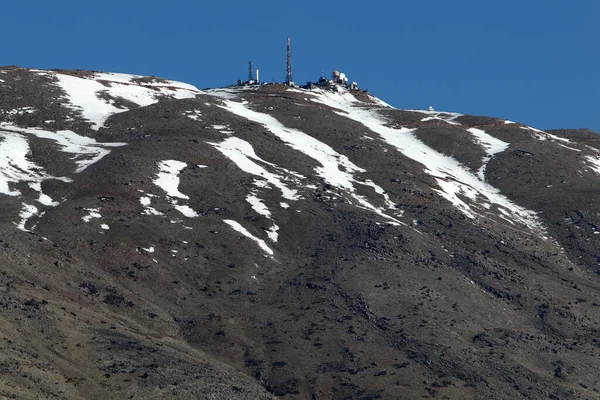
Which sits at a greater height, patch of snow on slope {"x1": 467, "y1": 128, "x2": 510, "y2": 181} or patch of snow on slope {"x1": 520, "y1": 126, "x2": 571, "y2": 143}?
patch of snow on slope {"x1": 520, "y1": 126, "x2": 571, "y2": 143}

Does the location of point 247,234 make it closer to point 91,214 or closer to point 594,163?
point 91,214

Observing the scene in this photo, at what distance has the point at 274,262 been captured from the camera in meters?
94.1

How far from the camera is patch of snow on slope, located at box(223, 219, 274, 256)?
96.2m

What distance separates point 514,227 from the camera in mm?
115750

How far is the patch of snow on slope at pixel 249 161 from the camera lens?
11181 cm

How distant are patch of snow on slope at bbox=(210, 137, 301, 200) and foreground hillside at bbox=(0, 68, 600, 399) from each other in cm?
36

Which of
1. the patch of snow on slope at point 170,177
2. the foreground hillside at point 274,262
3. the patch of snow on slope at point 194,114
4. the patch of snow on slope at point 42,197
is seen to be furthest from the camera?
the patch of snow on slope at point 194,114

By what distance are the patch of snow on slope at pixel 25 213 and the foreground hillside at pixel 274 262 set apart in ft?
1.09

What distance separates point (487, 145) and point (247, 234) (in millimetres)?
70430

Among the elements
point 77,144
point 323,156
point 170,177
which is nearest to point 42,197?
point 170,177

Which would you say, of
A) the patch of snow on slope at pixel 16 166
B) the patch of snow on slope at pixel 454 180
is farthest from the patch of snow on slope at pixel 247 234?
the patch of snow on slope at pixel 454 180

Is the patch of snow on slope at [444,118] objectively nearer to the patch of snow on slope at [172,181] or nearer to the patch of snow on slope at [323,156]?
the patch of snow on slope at [323,156]

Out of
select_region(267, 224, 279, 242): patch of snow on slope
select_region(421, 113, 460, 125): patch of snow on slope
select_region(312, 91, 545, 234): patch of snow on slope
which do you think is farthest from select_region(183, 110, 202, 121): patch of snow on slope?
select_region(421, 113, 460, 125): patch of snow on slope

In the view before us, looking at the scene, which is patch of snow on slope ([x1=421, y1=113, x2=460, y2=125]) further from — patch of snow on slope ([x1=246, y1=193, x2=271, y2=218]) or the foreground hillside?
patch of snow on slope ([x1=246, y1=193, x2=271, y2=218])
